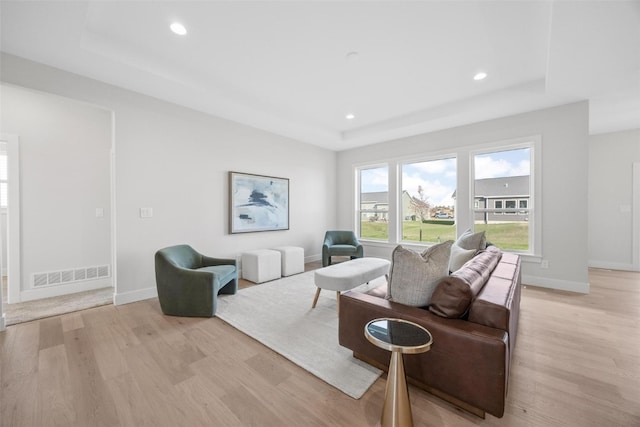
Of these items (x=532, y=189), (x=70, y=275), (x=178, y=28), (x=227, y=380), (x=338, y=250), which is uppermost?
(x=178, y=28)

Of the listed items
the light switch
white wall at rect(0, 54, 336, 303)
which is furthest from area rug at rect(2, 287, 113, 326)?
the light switch

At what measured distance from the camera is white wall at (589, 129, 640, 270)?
479 centimetres

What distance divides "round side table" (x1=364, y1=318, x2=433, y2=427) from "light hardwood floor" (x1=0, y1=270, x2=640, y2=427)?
0.58ft

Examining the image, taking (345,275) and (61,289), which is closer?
(345,275)

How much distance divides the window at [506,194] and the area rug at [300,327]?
2335 millimetres

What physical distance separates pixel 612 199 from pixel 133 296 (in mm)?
8400

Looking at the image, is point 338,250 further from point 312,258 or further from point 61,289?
point 61,289

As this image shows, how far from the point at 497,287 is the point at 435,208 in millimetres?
3473

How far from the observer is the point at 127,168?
3.18 meters

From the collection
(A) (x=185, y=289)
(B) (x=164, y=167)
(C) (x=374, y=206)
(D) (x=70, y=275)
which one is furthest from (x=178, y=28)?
(C) (x=374, y=206)

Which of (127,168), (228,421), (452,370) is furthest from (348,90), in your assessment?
(228,421)

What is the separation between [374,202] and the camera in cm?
590

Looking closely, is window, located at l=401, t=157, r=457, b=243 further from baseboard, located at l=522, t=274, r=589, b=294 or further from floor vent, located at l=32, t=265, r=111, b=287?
floor vent, located at l=32, t=265, r=111, b=287

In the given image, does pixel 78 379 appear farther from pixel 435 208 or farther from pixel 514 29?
pixel 435 208
